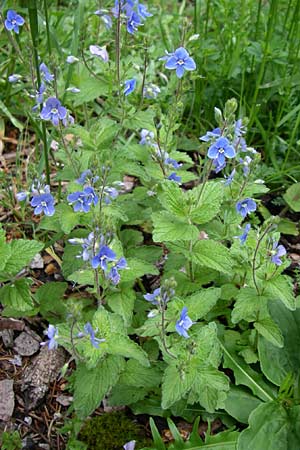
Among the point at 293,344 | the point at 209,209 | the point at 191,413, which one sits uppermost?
the point at 209,209

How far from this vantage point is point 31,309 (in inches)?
105

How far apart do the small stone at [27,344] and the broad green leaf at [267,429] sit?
107 centimetres

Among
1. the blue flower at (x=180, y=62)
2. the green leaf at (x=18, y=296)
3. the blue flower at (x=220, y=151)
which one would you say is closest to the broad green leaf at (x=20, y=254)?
the green leaf at (x=18, y=296)

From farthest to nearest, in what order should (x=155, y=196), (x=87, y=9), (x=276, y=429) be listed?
(x=87, y=9), (x=155, y=196), (x=276, y=429)

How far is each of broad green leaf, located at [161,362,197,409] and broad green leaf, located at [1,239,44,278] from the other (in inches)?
28.2

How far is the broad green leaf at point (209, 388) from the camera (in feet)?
7.97

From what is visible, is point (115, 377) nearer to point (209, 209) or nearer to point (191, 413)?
point (191, 413)

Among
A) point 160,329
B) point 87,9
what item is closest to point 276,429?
point 160,329

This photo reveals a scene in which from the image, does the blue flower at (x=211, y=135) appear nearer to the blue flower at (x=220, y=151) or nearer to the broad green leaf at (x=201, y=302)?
the blue flower at (x=220, y=151)

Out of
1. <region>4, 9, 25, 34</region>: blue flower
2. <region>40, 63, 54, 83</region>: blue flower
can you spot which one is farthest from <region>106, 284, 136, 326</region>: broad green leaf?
<region>4, 9, 25, 34</region>: blue flower

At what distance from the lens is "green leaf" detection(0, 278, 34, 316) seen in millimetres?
2609

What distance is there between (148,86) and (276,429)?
169 centimetres

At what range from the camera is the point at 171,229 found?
2590mm

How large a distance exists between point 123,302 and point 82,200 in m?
0.46
